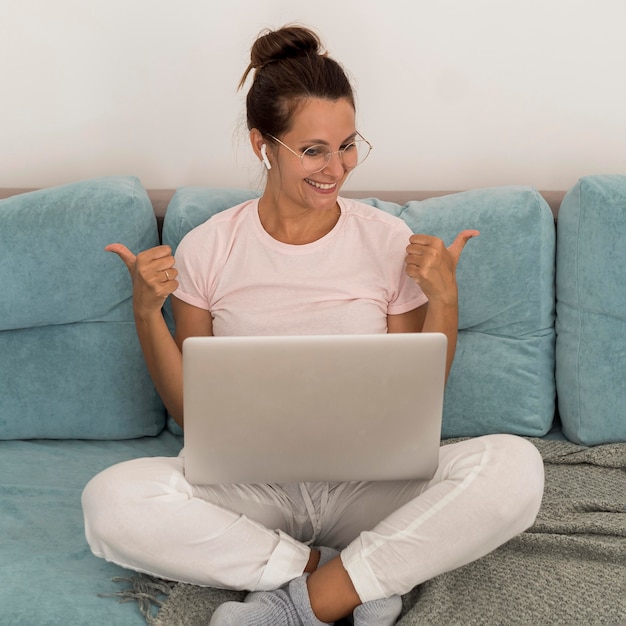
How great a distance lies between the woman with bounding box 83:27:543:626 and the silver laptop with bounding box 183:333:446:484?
10cm

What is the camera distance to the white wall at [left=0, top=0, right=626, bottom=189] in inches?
88.8

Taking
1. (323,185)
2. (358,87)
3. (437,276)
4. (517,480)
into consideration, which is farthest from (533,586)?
(358,87)

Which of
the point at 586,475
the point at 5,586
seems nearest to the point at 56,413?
the point at 5,586

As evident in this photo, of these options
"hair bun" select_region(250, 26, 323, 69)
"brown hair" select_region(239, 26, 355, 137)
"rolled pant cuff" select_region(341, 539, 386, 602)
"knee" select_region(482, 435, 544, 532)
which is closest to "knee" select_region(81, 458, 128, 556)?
"rolled pant cuff" select_region(341, 539, 386, 602)

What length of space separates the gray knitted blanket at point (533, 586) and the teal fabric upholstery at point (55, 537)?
2.7 inches

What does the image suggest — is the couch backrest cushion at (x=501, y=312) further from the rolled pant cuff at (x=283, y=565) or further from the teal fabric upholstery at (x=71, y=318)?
the rolled pant cuff at (x=283, y=565)

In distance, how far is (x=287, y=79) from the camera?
181 centimetres

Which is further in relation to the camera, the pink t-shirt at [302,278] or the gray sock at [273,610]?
the pink t-shirt at [302,278]

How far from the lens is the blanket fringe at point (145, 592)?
5.09 ft

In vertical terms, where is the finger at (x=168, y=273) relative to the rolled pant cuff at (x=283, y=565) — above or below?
above

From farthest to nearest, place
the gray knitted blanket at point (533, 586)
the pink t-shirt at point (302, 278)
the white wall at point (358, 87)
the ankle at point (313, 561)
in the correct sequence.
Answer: the white wall at point (358, 87) < the pink t-shirt at point (302, 278) < the ankle at point (313, 561) < the gray knitted blanket at point (533, 586)

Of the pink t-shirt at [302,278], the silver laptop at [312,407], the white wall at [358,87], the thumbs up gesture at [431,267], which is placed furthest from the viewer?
the white wall at [358,87]

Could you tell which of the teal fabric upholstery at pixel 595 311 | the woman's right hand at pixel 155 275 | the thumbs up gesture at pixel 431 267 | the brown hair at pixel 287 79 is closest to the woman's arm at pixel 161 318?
the woman's right hand at pixel 155 275

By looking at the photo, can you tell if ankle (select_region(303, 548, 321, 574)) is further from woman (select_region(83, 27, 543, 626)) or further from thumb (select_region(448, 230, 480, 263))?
thumb (select_region(448, 230, 480, 263))
